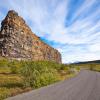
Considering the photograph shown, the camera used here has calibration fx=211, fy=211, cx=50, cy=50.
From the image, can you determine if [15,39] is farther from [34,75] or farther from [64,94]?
[64,94]

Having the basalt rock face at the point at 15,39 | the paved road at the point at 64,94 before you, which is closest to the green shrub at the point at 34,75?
the paved road at the point at 64,94

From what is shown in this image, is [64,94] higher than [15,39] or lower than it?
lower

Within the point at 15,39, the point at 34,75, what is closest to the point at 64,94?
the point at 34,75

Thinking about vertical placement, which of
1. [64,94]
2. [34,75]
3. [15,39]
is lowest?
[64,94]

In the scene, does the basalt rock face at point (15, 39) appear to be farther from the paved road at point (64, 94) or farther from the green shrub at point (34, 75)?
the paved road at point (64, 94)

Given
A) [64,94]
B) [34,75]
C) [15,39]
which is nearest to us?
[64,94]

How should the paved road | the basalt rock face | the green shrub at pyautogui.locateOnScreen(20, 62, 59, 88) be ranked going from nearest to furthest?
the paved road → the green shrub at pyautogui.locateOnScreen(20, 62, 59, 88) → the basalt rock face

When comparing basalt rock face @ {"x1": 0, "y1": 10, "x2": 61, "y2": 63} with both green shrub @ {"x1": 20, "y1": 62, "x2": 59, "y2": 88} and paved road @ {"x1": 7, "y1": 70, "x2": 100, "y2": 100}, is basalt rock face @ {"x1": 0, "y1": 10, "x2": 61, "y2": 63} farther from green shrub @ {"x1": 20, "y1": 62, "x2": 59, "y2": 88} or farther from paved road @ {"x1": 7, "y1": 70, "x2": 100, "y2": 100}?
paved road @ {"x1": 7, "y1": 70, "x2": 100, "y2": 100}

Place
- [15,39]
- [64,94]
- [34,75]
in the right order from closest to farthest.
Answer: [64,94]
[34,75]
[15,39]

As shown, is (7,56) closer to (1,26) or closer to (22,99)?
(1,26)

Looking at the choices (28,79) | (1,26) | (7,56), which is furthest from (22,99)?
(1,26)

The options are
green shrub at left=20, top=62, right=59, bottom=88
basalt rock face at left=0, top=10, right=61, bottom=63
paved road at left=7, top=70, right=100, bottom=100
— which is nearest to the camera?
paved road at left=7, top=70, right=100, bottom=100

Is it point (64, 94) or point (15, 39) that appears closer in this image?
point (64, 94)

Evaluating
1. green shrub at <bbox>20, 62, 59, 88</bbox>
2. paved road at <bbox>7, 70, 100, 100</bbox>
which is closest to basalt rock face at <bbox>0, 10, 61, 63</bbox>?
green shrub at <bbox>20, 62, 59, 88</bbox>
